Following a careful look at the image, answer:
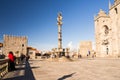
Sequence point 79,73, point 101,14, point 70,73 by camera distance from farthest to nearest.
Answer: point 101,14, point 70,73, point 79,73

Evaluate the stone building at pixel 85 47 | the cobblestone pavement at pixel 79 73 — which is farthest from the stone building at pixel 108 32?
the cobblestone pavement at pixel 79 73

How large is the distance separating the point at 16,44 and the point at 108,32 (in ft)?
116

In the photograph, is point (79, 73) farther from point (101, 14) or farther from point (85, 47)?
point (85, 47)

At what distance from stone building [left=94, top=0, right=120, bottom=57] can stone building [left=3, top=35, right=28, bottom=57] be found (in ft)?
95.2

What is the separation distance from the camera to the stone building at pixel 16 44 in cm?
6003

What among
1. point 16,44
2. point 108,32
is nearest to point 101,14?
point 108,32

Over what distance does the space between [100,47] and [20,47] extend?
103 ft

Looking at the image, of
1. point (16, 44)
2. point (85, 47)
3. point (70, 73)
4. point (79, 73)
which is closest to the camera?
point (79, 73)

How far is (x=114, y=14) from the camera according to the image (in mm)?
43406

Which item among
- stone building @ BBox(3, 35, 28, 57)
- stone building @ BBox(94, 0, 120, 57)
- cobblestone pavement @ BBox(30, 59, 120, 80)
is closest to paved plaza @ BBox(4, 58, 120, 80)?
cobblestone pavement @ BBox(30, 59, 120, 80)

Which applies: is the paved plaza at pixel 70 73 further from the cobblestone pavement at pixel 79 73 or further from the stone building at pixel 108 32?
the stone building at pixel 108 32

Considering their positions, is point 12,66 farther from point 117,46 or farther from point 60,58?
point 117,46

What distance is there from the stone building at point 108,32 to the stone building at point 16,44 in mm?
29003

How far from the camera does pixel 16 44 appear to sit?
202ft
